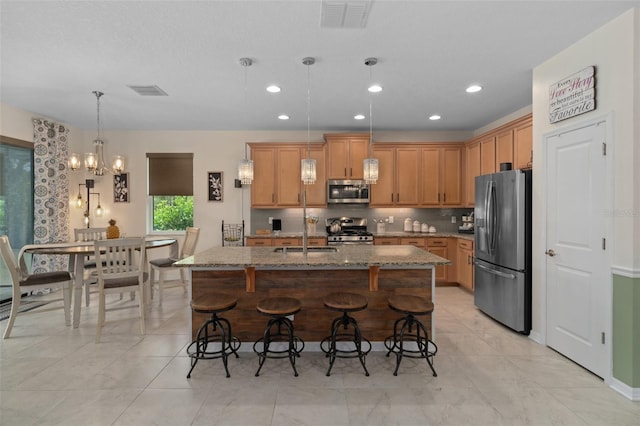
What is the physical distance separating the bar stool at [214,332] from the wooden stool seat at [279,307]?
29 centimetres

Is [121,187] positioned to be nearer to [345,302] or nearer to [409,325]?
[345,302]

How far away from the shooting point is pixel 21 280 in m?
3.52

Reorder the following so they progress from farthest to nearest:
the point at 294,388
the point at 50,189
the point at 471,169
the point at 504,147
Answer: the point at 471,169 → the point at 50,189 → the point at 504,147 → the point at 294,388

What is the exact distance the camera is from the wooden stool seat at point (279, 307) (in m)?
2.54

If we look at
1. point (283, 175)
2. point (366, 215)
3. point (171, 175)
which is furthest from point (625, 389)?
point (171, 175)

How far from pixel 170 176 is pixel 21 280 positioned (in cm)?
285

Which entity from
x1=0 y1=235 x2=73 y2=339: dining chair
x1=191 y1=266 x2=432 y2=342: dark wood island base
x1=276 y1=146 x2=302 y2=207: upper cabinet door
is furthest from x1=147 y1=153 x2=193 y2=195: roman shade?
x1=191 y1=266 x2=432 y2=342: dark wood island base

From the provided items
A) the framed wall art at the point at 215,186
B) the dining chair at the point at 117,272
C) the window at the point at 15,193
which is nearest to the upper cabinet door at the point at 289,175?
the framed wall art at the point at 215,186

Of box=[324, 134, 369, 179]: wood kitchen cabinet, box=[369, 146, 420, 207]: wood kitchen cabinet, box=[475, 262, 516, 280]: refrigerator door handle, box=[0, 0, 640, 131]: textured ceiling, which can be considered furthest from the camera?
box=[369, 146, 420, 207]: wood kitchen cabinet

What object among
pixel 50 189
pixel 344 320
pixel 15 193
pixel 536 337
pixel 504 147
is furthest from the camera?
pixel 50 189

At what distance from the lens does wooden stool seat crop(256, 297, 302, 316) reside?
254cm

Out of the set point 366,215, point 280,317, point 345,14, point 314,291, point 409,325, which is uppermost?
point 345,14

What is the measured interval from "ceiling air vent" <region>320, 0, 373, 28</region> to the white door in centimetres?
208

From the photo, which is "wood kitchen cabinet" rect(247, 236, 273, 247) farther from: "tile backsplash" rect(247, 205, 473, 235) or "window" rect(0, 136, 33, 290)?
"window" rect(0, 136, 33, 290)
